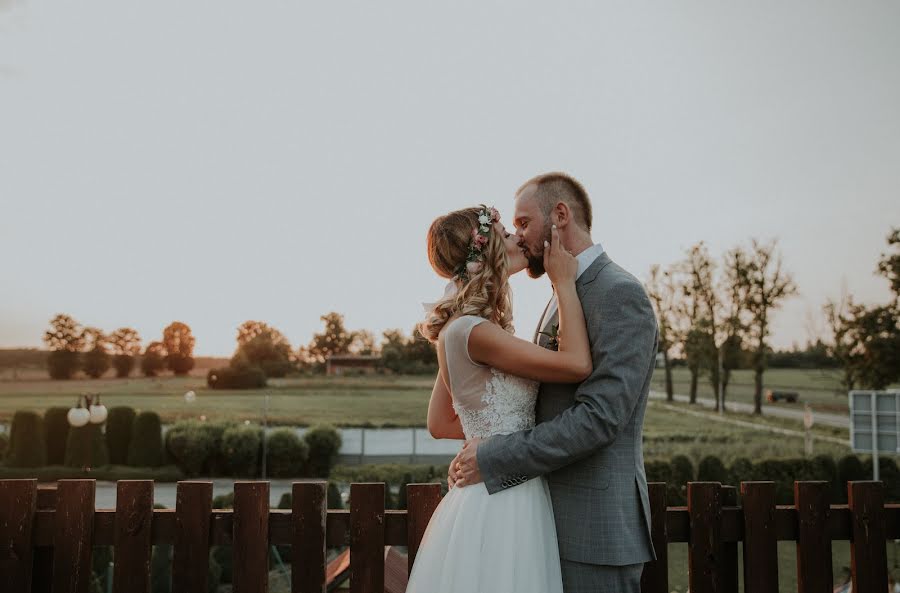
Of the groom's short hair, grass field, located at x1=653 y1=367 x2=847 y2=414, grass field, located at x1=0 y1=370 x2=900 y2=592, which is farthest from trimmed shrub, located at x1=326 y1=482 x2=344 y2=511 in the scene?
grass field, located at x1=653 y1=367 x2=847 y2=414

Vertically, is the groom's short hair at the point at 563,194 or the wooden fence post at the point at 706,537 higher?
the groom's short hair at the point at 563,194

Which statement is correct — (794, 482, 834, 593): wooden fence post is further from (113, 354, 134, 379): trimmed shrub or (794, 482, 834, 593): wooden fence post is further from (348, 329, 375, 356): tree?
(348, 329, 375, 356): tree

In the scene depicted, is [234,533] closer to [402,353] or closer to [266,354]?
[402,353]

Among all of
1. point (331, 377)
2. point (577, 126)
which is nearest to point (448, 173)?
point (577, 126)

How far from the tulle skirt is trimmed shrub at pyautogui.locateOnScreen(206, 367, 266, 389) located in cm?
3853

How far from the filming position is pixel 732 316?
37.7m

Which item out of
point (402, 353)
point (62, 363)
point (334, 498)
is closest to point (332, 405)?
point (402, 353)

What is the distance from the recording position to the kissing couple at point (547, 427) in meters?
2.11

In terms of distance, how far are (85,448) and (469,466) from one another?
26670 millimetres

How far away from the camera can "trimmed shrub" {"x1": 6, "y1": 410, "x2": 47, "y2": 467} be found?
24.8 m

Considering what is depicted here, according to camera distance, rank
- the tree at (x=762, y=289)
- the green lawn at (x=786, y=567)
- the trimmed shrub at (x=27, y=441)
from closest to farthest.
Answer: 1. the green lawn at (x=786, y=567)
2. the trimmed shrub at (x=27, y=441)
3. the tree at (x=762, y=289)

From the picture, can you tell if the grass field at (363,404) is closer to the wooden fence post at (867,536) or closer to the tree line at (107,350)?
the tree line at (107,350)

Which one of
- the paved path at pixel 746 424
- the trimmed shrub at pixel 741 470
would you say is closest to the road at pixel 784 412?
the paved path at pixel 746 424

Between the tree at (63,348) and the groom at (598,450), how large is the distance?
34.3 meters
